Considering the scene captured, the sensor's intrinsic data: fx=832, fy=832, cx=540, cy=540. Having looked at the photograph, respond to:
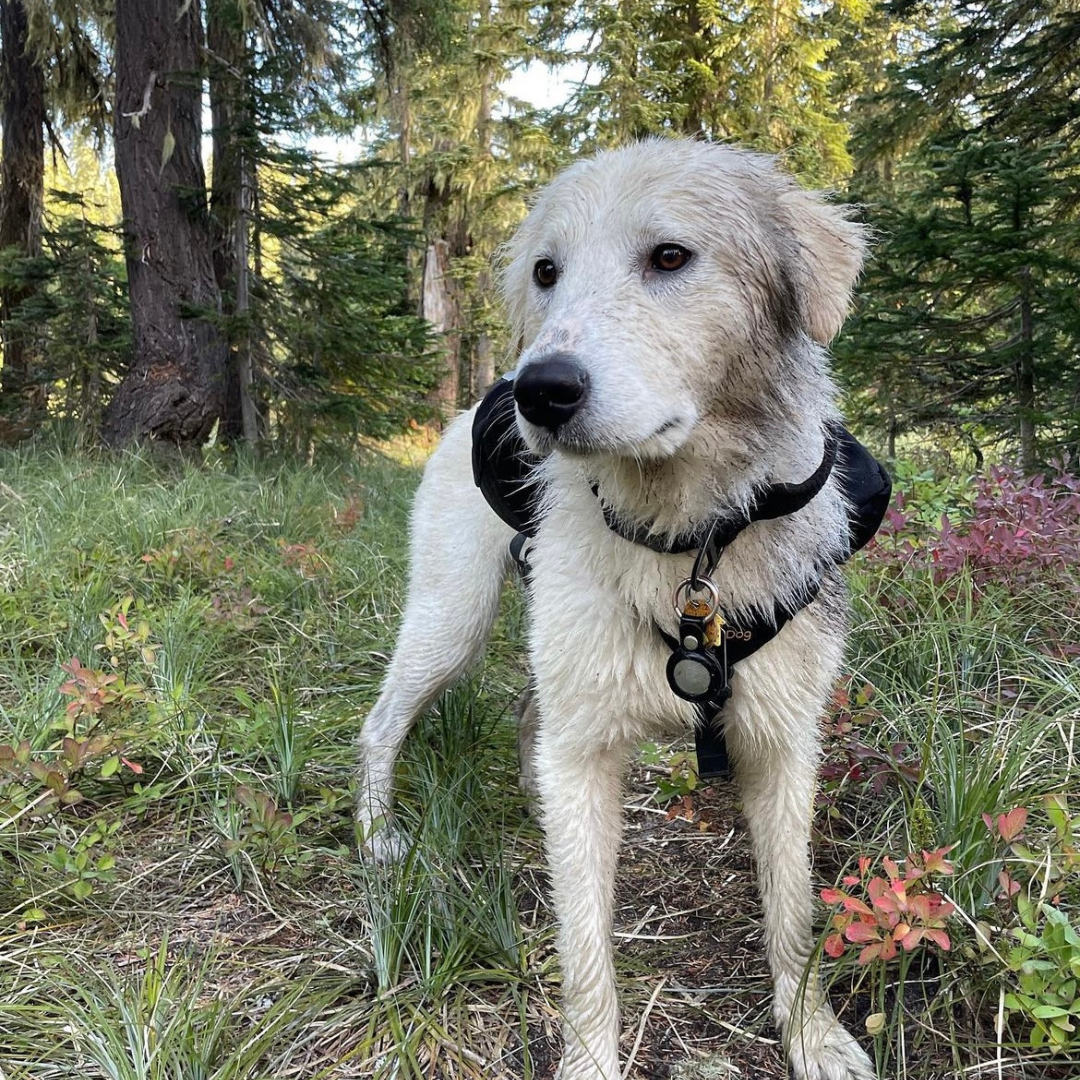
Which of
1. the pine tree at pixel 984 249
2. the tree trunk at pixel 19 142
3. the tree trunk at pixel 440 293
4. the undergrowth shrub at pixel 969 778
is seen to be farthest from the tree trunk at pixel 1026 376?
the tree trunk at pixel 440 293

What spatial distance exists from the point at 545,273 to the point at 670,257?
34 centimetres

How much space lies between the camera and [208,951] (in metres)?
→ 1.94

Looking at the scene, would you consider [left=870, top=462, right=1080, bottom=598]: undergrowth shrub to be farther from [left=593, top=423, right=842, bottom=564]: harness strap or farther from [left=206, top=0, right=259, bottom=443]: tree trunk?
[left=206, top=0, right=259, bottom=443]: tree trunk

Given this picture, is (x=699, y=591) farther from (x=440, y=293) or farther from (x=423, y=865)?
(x=440, y=293)

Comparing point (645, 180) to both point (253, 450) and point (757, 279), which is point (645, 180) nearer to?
point (757, 279)

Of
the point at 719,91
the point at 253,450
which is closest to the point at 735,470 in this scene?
the point at 253,450

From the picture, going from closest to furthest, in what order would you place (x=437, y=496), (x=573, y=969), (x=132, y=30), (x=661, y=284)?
(x=661, y=284), (x=573, y=969), (x=437, y=496), (x=132, y=30)

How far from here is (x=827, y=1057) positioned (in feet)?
6.01

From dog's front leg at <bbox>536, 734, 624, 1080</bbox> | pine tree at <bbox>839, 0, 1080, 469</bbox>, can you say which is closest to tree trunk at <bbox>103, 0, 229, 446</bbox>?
pine tree at <bbox>839, 0, 1080, 469</bbox>

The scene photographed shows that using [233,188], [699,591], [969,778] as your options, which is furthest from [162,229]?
[969,778]

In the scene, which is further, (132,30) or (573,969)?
(132,30)

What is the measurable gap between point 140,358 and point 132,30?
2755mm

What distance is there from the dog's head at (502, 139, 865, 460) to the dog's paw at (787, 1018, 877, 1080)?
134 centimetres

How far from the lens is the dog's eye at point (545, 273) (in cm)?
193
